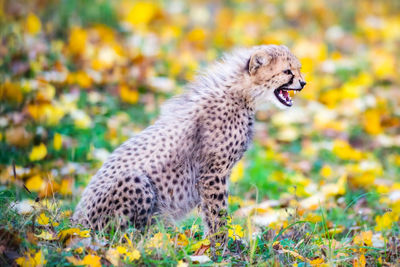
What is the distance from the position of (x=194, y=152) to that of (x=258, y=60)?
80 cm

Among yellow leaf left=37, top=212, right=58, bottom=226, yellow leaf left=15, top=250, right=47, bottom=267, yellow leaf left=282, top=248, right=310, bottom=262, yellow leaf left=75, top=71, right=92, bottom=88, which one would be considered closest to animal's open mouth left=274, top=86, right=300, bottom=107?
yellow leaf left=282, top=248, right=310, bottom=262

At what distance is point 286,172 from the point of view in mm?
5758

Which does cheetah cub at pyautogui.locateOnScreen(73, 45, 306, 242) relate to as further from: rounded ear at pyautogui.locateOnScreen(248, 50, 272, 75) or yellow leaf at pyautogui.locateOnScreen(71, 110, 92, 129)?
yellow leaf at pyautogui.locateOnScreen(71, 110, 92, 129)

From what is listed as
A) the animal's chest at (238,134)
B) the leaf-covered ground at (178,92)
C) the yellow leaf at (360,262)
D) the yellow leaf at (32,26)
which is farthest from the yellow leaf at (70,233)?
the yellow leaf at (32,26)

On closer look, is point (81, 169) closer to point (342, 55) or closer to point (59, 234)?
point (59, 234)

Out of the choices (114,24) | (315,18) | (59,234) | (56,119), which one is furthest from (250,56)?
(315,18)

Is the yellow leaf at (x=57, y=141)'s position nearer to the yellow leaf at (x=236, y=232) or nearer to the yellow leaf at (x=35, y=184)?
the yellow leaf at (x=35, y=184)

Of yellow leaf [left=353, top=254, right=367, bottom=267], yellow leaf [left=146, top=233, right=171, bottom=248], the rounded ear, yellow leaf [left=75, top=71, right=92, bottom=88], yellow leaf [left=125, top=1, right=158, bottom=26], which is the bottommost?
yellow leaf [left=353, top=254, right=367, bottom=267]

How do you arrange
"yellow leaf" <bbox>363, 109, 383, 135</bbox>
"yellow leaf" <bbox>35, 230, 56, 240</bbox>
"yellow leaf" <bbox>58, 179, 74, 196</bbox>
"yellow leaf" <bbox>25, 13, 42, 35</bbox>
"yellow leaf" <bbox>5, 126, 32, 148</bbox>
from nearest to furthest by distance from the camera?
"yellow leaf" <bbox>35, 230, 56, 240</bbox>
"yellow leaf" <bbox>58, 179, 74, 196</bbox>
"yellow leaf" <bbox>5, 126, 32, 148</bbox>
"yellow leaf" <bbox>363, 109, 383, 135</bbox>
"yellow leaf" <bbox>25, 13, 42, 35</bbox>

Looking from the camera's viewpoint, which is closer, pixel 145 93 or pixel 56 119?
pixel 56 119

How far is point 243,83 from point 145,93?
320cm

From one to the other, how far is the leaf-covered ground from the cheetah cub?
179 millimetres

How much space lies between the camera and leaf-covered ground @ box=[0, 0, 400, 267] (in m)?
3.37

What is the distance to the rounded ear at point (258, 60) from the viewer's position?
4.04m
